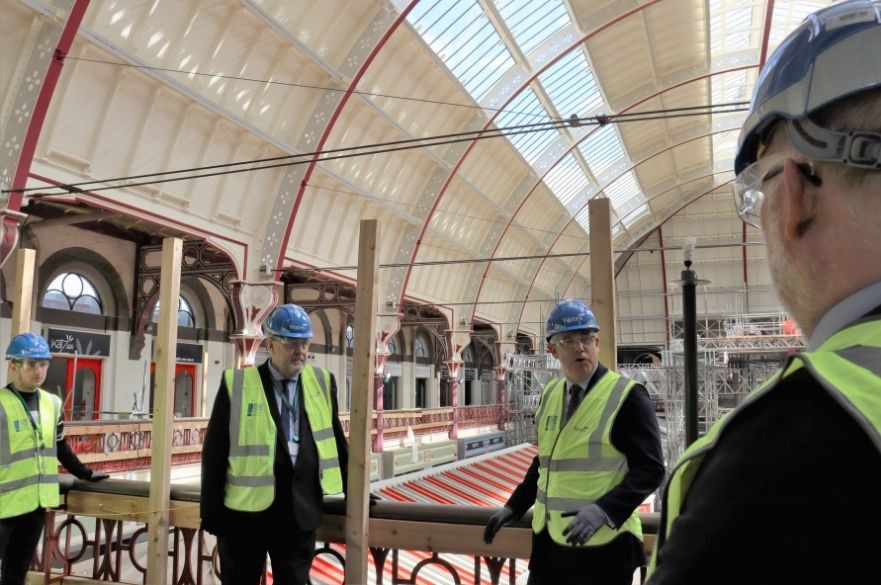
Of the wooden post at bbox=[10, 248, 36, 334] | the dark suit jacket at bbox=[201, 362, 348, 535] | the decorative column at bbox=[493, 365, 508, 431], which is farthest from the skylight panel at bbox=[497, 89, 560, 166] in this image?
the dark suit jacket at bbox=[201, 362, 348, 535]

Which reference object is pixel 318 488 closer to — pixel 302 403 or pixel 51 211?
pixel 302 403

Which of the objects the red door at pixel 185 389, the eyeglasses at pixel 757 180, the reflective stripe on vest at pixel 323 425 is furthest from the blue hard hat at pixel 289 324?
the red door at pixel 185 389

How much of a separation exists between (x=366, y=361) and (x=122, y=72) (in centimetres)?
885

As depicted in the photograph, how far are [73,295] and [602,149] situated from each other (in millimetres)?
20266

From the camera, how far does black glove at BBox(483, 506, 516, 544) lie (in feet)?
10.7

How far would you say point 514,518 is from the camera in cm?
335

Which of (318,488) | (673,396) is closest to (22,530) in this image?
(318,488)

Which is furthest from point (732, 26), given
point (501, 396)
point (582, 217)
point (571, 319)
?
point (571, 319)

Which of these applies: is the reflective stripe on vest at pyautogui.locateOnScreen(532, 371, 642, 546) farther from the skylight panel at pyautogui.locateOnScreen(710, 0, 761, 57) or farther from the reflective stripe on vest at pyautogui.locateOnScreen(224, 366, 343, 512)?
the skylight panel at pyautogui.locateOnScreen(710, 0, 761, 57)

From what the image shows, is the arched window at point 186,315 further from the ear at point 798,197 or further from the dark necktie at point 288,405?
the ear at point 798,197

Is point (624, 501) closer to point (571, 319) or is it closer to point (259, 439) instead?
point (571, 319)

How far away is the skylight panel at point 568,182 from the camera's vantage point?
2552cm

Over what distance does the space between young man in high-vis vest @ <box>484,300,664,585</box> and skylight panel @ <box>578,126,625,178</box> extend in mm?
22924

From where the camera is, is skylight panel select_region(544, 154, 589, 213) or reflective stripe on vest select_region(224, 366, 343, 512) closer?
reflective stripe on vest select_region(224, 366, 343, 512)
